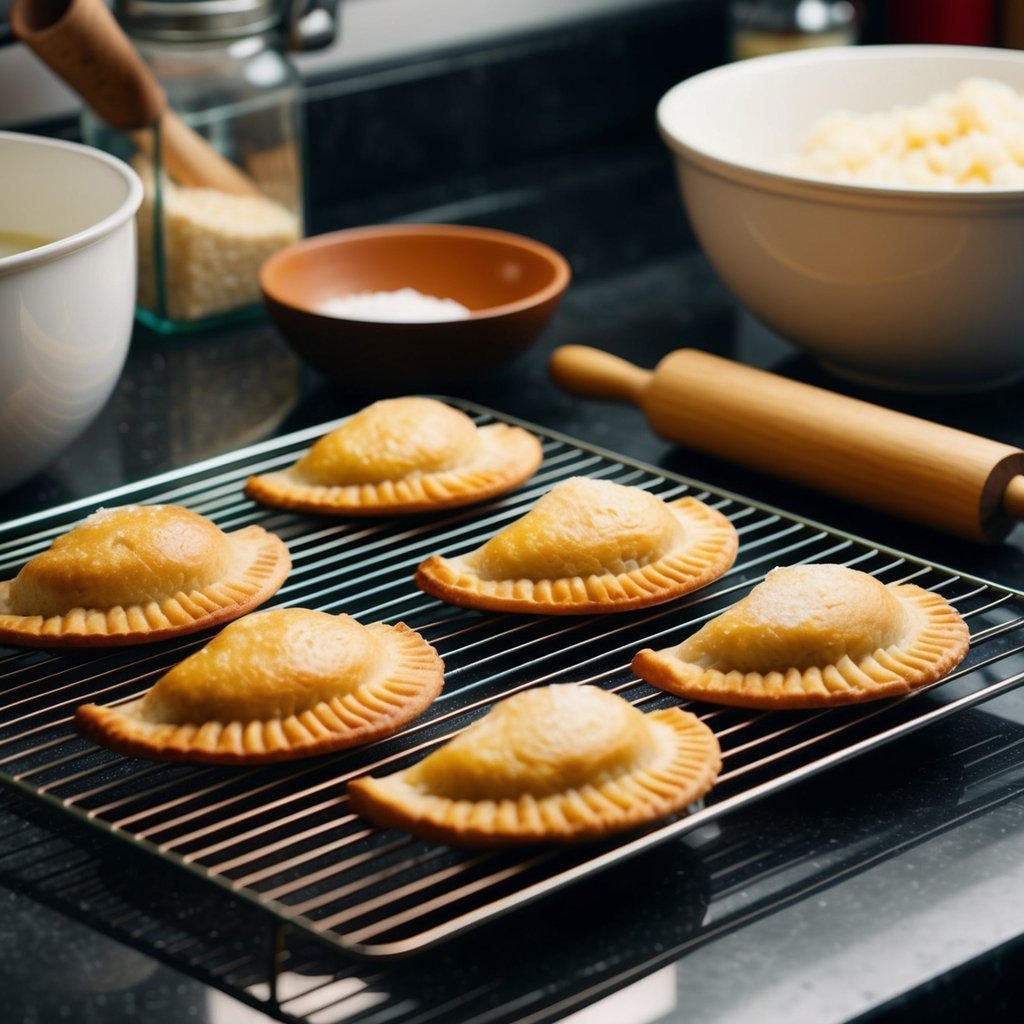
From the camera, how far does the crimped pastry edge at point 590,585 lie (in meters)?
1.39

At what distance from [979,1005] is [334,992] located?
0.42m

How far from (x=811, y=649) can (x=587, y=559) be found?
0.24 metres

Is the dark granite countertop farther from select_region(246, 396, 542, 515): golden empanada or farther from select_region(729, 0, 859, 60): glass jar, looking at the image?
select_region(729, 0, 859, 60): glass jar

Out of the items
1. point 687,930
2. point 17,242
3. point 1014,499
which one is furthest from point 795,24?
point 687,930

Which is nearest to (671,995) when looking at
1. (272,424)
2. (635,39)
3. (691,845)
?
(691,845)

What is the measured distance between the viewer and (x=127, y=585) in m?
1.36

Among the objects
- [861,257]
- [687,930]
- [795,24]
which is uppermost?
[795,24]

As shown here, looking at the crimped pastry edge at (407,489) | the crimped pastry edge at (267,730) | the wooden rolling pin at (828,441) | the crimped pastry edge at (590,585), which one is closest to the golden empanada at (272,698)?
the crimped pastry edge at (267,730)

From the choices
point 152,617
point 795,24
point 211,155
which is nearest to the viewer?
point 152,617

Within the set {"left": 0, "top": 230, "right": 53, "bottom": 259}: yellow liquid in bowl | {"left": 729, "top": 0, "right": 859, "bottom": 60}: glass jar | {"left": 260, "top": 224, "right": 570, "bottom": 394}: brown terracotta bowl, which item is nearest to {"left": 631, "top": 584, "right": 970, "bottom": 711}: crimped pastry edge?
{"left": 260, "top": 224, "right": 570, "bottom": 394}: brown terracotta bowl

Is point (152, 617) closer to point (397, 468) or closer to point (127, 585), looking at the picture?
point (127, 585)

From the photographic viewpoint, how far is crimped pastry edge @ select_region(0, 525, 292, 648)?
4.31 feet

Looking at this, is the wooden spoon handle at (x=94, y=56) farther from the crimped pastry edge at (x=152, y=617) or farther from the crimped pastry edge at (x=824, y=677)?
the crimped pastry edge at (x=824, y=677)

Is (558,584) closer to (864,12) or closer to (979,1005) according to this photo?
(979,1005)
